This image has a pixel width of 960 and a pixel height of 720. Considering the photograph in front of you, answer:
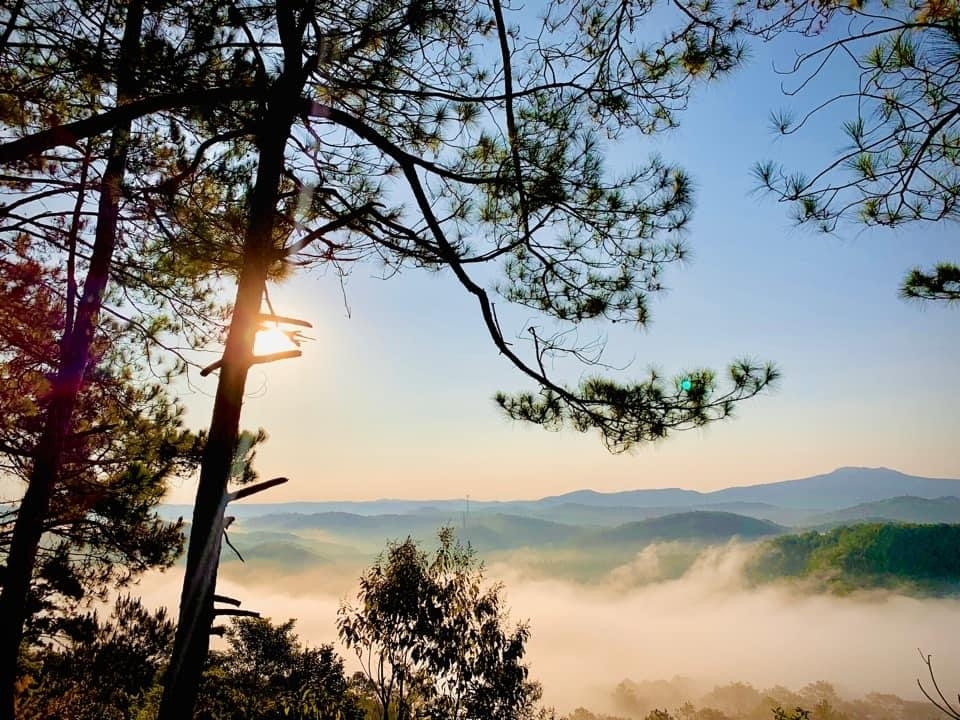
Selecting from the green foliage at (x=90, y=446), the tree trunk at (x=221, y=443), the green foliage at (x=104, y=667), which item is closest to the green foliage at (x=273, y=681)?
the green foliage at (x=104, y=667)

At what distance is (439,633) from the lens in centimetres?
995

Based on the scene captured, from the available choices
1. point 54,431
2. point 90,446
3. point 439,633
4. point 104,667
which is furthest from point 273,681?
point 54,431

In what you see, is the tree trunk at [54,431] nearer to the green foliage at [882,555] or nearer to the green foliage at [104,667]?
the green foliage at [104,667]

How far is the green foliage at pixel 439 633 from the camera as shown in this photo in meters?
9.98

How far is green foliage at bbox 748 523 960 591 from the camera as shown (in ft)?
327

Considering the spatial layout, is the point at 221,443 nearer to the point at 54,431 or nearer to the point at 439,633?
the point at 54,431

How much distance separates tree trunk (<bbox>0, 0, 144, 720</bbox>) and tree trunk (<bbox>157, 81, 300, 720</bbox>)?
4.68 ft

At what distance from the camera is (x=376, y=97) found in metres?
3.22

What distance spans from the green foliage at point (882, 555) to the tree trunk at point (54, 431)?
126 m

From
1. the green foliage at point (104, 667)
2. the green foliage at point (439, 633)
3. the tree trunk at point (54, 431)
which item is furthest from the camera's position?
the green foliage at point (439, 633)

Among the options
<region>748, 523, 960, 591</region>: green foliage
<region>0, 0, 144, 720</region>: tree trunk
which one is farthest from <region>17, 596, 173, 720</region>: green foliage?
<region>748, 523, 960, 591</region>: green foliage

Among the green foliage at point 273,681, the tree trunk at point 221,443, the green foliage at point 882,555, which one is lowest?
the green foliage at point 882,555

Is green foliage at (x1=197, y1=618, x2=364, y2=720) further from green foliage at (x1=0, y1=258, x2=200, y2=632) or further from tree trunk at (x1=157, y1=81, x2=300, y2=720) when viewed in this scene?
tree trunk at (x1=157, y1=81, x2=300, y2=720)

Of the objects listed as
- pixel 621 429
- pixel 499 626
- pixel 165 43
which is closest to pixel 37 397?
pixel 165 43
